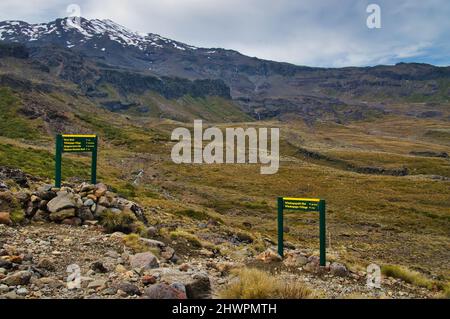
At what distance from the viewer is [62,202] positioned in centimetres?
1691

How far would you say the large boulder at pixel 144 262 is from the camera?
12039mm

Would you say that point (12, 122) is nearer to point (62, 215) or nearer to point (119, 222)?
point (62, 215)

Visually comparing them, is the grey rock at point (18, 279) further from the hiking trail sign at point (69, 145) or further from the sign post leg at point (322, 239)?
the sign post leg at point (322, 239)

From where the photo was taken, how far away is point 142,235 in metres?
16.9

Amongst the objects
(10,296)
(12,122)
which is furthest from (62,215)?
(12,122)

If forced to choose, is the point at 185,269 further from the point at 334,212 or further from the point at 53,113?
the point at 53,113

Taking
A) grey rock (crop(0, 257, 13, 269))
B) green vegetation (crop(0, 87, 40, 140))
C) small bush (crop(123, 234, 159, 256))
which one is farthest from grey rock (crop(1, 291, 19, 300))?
green vegetation (crop(0, 87, 40, 140))

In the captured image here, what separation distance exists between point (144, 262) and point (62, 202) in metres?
6.51

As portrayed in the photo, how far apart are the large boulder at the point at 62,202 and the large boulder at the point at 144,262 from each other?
5.66 m

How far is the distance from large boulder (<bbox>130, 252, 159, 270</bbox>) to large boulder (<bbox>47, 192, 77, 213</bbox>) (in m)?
5.66

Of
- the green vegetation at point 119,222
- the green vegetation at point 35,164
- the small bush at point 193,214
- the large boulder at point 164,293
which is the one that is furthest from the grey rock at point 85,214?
the green vegetation at point 35,164

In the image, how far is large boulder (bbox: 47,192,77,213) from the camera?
16.7 meters
